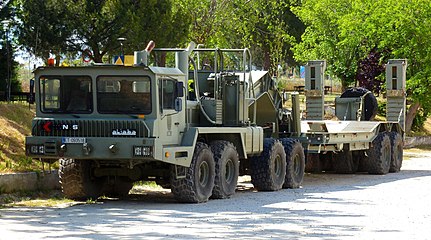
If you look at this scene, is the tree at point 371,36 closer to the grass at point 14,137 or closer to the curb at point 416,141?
the curb at point 416,141

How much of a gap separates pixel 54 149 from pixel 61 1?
1324 cm

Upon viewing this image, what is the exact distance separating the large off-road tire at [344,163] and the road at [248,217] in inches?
206

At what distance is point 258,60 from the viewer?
68.7 metres

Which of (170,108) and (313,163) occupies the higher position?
(170,108)

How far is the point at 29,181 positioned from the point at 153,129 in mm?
3918

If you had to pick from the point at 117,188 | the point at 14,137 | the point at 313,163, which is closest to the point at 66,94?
the point at 117,188

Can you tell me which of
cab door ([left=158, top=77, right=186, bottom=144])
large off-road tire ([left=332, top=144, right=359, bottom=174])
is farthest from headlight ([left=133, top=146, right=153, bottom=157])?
large off-road tire ([left=332, top=144, right=359, bottom=174])

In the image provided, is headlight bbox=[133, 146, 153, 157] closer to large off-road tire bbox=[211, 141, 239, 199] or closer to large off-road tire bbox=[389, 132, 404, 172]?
large off-road tire bbox=[211, 141, 239, 199]

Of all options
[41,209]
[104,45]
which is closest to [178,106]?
[41,209]

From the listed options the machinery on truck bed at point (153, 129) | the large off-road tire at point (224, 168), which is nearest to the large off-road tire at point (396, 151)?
the machinery on truck bed at point (153, 129)

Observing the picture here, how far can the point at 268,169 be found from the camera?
21344 mm

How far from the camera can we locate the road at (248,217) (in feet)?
45.0

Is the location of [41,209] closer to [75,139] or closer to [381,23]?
[75,139]

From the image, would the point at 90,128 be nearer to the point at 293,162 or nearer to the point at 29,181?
the point at 29,181
